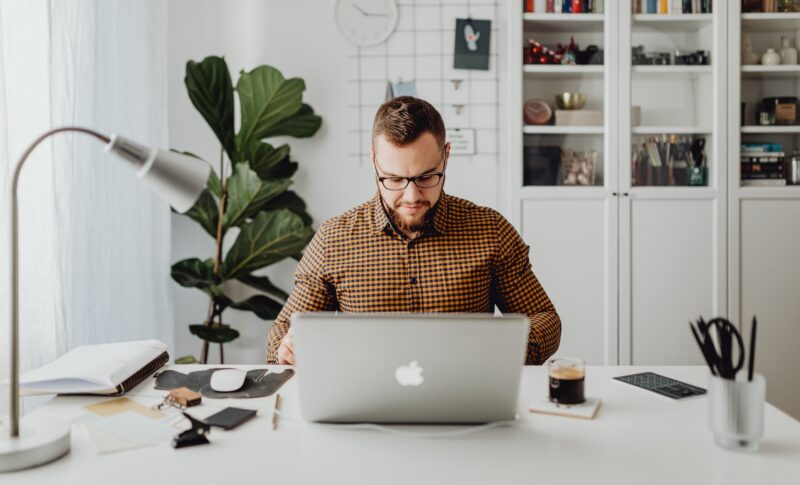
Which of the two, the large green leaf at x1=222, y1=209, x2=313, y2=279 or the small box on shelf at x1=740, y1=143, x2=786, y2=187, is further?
the small box on shelf at x1=740, y1=143, x2=786, y2=187

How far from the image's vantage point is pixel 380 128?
1730 millimetres

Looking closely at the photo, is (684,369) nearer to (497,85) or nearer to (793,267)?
(793,267)

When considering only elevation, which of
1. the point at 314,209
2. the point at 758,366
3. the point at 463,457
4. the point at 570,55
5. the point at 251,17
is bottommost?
the point at 758,366

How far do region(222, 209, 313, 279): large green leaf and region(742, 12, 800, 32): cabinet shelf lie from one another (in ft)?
6.66

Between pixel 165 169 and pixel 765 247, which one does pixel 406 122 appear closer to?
pixel 165 169

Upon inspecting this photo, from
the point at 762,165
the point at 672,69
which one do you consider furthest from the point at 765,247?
the point at 672,69

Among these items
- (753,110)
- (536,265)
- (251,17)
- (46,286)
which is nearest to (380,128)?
(46,286)

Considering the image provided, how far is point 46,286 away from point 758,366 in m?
2.73

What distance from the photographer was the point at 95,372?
1.35 metres

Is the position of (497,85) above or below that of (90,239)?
above

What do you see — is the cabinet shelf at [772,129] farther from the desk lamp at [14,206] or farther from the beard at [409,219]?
the desk lamp at [14,206]

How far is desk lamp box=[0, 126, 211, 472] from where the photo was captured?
103 centimetres

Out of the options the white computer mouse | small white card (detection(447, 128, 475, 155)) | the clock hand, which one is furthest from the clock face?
the white computer mouse

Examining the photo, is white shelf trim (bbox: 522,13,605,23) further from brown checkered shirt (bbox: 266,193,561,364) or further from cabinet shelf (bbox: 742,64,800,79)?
brown checkered shirt (bbox: 266,193,561,364)
